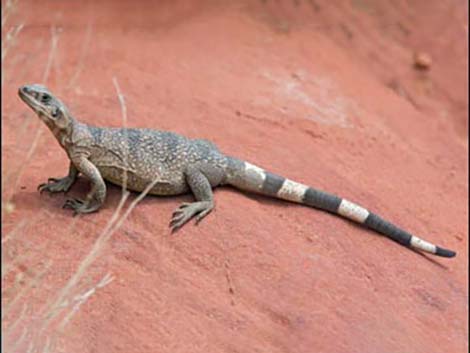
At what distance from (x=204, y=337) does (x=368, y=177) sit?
2.37 metres

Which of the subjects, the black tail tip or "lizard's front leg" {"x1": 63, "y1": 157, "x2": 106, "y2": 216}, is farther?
the black tail tip

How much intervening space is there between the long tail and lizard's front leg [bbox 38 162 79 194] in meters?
1.00

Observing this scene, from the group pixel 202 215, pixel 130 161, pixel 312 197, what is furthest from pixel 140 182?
pixel 312 197

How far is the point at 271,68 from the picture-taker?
24.5ft

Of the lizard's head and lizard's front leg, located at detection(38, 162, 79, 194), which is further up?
the lizard's head

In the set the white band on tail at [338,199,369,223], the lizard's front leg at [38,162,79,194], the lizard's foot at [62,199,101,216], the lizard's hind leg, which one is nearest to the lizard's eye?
the lizard's front leg at [38,162,79,194]

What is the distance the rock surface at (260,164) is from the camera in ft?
13.7

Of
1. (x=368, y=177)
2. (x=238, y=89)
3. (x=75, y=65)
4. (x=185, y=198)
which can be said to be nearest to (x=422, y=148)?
(x=368, y=177)

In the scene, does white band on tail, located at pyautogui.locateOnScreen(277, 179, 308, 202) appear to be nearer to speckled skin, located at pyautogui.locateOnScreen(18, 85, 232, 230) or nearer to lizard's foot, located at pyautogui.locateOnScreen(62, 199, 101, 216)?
speckled skin, located at pyautogui.locateOnScreen(18, 85, 232, 230)

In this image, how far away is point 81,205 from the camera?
4.73 m

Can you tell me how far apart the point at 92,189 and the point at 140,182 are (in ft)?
0.99

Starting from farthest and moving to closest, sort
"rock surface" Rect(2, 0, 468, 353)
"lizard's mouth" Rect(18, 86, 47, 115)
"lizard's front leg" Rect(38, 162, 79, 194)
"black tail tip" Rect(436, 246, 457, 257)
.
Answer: "black tail tip" Rect(436, 246, 457, 257) < "lizard's front leg" Rect(38, 162, 79, 194) < "lizard's mouth" Rect(18, 86, 47, 115) < "rock surface" Rect(2, 0, 468, 353)

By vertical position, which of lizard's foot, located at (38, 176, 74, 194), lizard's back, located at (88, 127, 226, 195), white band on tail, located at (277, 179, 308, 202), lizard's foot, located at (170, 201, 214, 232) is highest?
white band on tail, located at (277, 179, 308, 202)

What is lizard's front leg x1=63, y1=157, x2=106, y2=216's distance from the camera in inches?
185
